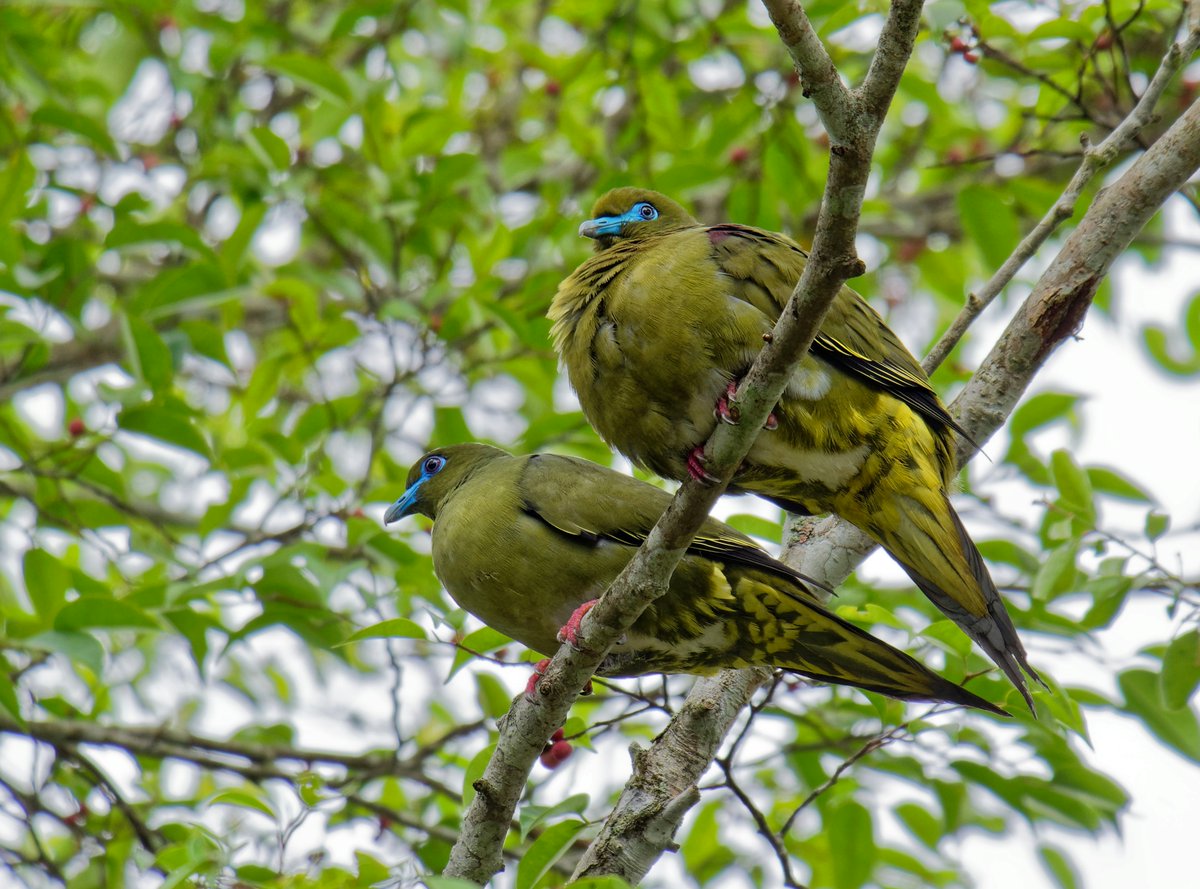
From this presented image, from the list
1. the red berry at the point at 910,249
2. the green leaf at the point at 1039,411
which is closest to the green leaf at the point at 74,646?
the green leaf at the point at 1039,411

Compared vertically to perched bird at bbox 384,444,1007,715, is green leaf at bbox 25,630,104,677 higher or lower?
lower

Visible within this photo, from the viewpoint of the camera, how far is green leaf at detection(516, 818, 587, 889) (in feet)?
10.3

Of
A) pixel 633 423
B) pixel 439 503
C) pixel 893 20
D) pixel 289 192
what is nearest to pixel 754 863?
pixel 439 503

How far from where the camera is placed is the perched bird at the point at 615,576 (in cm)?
376

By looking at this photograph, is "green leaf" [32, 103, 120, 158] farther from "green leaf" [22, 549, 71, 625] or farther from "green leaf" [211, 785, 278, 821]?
"green leaf" [211, 785, 278, 821]

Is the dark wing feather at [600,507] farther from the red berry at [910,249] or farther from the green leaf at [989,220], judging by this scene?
the red berry at [910,249]

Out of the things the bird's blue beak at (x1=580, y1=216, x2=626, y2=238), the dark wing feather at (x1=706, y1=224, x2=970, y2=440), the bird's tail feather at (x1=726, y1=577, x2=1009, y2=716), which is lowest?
the bird's tail feather at (x1=726, y1=577, x2=1009, y2=716)

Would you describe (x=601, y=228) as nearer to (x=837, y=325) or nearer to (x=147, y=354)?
(x=837, y=325)

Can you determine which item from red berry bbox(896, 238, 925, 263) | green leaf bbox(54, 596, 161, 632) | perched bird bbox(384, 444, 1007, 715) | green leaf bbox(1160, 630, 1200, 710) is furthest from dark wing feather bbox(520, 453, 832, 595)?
red berry bbox(896, 238, 925, 263)

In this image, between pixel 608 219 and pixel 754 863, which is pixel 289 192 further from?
pixel 754 863

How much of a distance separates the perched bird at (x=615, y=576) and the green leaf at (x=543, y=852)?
70cm

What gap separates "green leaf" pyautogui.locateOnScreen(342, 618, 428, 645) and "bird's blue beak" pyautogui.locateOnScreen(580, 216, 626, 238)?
68.3 inches

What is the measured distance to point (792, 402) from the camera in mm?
3732

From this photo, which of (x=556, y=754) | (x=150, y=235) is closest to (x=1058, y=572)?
(x=556, y=754)
